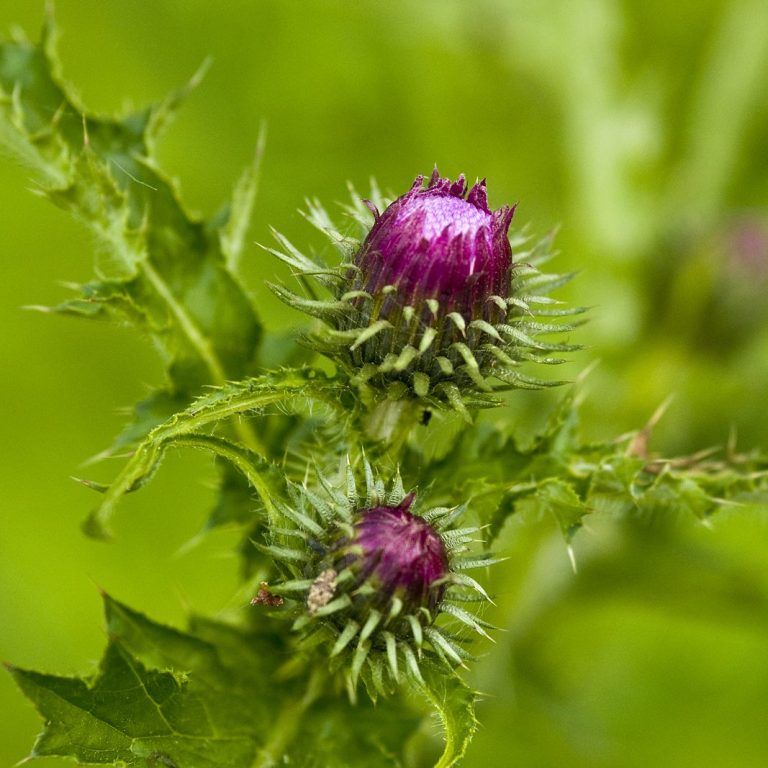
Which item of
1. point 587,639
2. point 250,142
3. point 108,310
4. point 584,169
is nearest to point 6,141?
point 108,310

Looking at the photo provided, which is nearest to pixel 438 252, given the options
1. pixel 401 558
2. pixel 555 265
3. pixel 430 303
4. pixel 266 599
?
pixel 430 303

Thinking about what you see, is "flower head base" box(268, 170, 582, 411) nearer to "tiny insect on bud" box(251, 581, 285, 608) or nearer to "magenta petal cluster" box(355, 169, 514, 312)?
"magenta petal cluster" box(355, 169, 514, 312)

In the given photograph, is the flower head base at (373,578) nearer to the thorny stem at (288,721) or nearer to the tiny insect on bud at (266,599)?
the tiny insect on bud at (266,599)

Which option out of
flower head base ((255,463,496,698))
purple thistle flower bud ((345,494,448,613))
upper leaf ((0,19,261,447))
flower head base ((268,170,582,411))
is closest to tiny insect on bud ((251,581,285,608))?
flower head base ((255,463,496,698))

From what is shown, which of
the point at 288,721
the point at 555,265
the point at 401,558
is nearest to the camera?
the point at 401,558

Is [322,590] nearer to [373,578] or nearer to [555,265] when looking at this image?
[373,578]

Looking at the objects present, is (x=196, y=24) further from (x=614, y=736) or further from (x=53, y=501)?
(x=614, y=736)
